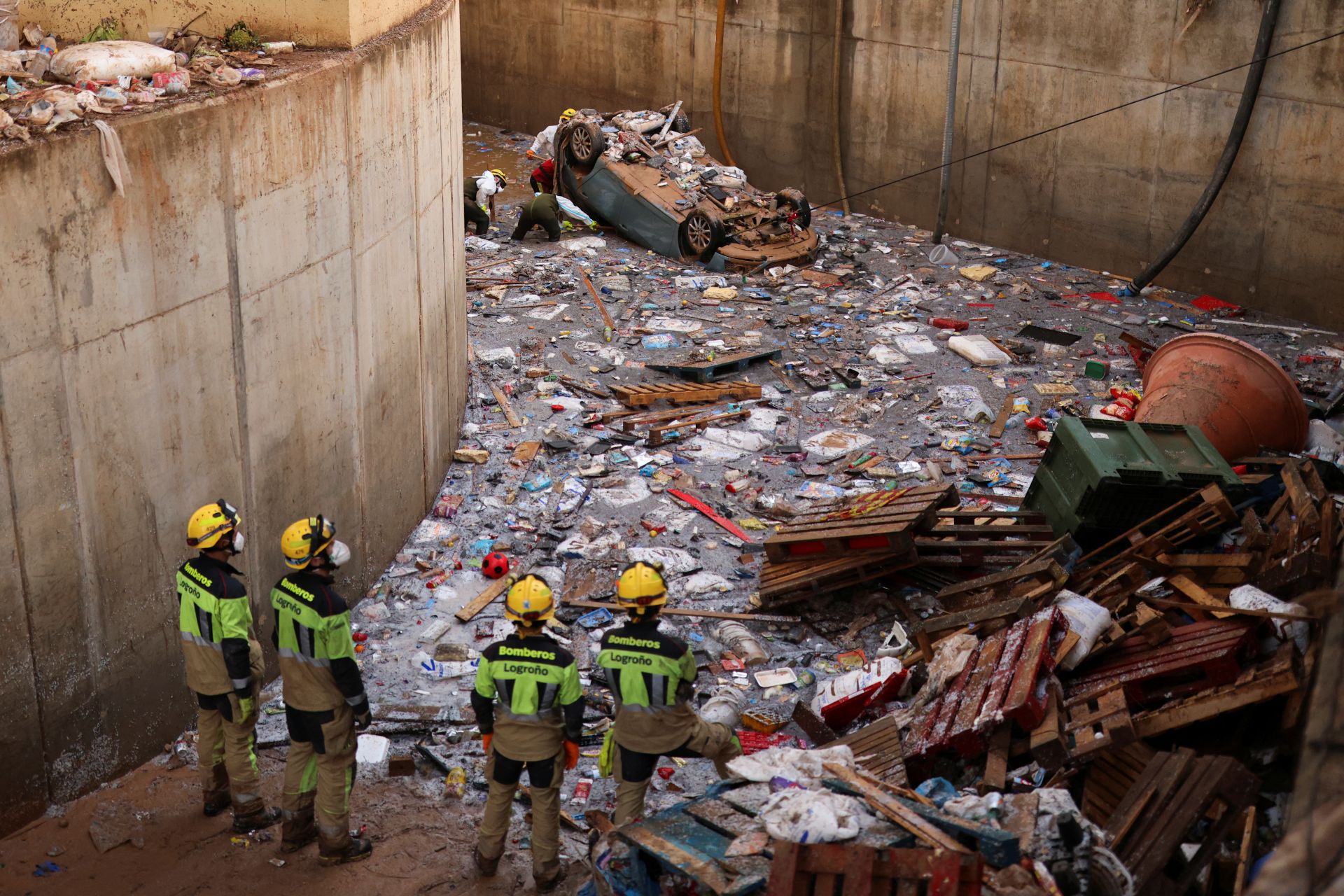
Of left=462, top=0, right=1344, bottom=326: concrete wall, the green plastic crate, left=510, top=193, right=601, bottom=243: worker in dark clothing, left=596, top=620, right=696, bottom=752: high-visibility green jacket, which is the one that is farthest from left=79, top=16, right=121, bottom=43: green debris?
left=462, top=0, right=1344, bottom=326: concrete wall

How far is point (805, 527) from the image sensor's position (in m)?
8.07

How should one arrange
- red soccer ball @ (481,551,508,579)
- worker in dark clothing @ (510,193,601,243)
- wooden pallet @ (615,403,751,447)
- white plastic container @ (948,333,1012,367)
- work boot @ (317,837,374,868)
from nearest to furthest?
work boot @ (317,837,374,868) < red soccer ball @ (481,551,508,579) < wooden pallet @ (615,403,751,447) < white plastic container @ (948,333,1012,367) < worker in dark clothing @ (510,193,601,243)

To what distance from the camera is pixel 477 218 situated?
1516 cm

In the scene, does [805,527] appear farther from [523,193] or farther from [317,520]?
[523,193]

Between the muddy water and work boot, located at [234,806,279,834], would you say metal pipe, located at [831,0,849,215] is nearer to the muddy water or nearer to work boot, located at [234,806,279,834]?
the muddy water

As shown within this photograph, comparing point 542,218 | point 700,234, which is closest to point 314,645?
point 700,234

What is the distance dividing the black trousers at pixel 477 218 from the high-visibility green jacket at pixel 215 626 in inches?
387

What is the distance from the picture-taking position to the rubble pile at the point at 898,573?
5.00m

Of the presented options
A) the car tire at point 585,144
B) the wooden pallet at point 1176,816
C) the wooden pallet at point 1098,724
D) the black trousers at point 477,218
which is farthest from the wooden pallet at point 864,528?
the car tire at point 585,144

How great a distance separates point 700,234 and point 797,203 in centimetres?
Answer: 125

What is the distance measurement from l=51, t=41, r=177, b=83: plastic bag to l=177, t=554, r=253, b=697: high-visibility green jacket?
8.78 feet

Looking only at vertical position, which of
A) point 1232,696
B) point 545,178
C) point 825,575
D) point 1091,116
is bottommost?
point 825,575

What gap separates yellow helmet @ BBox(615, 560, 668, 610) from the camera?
5469 millimetres

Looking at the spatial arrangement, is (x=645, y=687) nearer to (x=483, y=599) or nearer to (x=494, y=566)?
(x=483, y=599)
